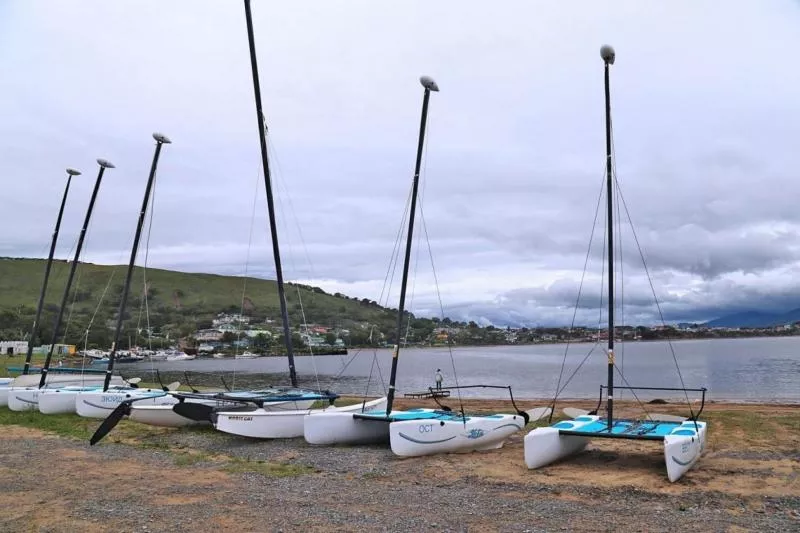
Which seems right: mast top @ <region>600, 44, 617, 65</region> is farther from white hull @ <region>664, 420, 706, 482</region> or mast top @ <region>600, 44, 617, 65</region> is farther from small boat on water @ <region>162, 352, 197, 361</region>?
small boat on water @ <region>162, 352, 197, 361</region>

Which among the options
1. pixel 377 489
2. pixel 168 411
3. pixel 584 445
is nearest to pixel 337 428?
pixel 377 489

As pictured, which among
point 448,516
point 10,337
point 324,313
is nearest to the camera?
point 448,516

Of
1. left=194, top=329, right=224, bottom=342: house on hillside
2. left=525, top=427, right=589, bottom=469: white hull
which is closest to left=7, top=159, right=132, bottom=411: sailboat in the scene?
left=525, top=427, right=589, bottom=469: white hull

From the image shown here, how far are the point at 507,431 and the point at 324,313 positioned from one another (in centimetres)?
17191

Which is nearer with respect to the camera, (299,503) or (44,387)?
(299,503)

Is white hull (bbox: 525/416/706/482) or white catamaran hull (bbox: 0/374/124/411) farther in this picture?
white catamaran hull (bbox: 0/374/124/411)

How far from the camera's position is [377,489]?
10.8 metres

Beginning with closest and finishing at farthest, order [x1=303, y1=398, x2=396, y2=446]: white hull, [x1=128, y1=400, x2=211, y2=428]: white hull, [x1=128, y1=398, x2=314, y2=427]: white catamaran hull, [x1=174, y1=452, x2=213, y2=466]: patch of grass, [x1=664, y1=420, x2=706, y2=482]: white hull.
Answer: [x1=664, y1=420, x2=706, y2=482]: white hull, [x1=174, y1=452, x2=213, y2=466]: patch of grass, [x1=303, y1=398, x2=396, y2=446]: white hull, [x1=128, y1=398, x2=314, y2=427]: white catamaran hull, [x1=128, y1=400, x2=211, y2=428]: white hull

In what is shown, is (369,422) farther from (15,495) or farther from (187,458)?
(15,495)

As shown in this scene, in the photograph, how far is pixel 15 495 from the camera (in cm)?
1016

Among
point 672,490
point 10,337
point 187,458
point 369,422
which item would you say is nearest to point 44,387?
point 187,458

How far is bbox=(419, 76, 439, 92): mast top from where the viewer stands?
16.2 meters

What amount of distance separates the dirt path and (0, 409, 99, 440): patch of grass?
1.75 m

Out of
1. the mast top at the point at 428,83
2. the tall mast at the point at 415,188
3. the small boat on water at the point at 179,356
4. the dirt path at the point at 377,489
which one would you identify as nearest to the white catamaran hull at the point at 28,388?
the dirt path at the point at 377,489
